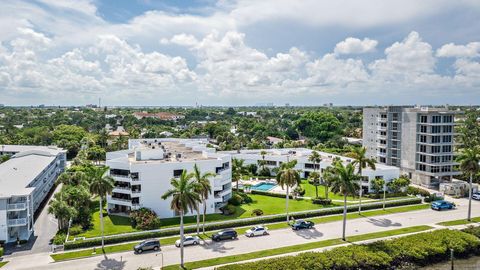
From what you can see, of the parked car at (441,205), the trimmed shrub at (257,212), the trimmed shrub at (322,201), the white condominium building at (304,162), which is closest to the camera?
the trimmed shrub at (257,212)

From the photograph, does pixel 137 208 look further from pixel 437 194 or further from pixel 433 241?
pixel 437 194

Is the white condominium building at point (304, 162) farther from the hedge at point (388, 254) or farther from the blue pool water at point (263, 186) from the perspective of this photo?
the hedge at point (388, 254)

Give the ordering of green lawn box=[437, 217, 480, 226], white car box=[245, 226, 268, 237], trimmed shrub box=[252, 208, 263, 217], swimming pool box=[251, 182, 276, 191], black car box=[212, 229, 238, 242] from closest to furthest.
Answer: black car box=[212, 229, 238, 242] → white car box=[245, 226, 268, 237] → green lawn box=[437, 217, 480, 226] → trimmed shrub box=[252, 208, 263, 217] → swimming pool box=[251, 182, 276, 191]

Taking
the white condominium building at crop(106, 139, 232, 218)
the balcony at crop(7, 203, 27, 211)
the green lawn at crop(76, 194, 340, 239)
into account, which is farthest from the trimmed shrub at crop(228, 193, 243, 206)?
the balcony at crop(7, 203, 27, 211)

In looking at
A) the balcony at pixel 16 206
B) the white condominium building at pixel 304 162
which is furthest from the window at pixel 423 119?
the balcony at pixel 16 206

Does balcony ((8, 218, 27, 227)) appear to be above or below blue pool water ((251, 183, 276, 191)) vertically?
above

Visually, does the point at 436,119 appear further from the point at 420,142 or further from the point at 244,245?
the point at 244,245

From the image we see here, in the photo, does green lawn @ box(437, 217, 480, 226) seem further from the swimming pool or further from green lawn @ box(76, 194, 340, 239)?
the swimming pool

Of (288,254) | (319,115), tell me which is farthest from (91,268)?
(319,115)
